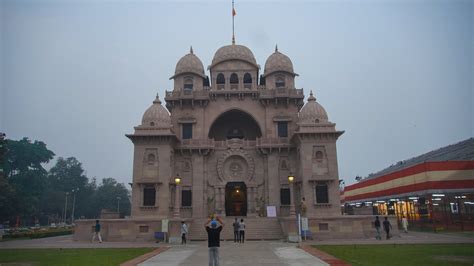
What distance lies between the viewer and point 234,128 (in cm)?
4616

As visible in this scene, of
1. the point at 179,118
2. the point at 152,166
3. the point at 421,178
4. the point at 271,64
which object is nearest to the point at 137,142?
the point at 152,166

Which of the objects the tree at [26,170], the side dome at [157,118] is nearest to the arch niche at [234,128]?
the side dome at [157,118]

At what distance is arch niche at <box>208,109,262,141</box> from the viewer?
149 ft

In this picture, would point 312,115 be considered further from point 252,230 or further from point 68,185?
point 68,185

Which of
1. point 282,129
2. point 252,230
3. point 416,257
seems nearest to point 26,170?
point 282,129

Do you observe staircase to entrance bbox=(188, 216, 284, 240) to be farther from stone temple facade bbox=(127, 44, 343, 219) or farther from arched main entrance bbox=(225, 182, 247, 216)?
arched main entrance bbox=(225, 182, 247, 216)

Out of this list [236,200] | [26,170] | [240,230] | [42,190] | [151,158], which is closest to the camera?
[240,230]

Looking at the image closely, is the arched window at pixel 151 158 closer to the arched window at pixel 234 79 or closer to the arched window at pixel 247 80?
the arched window at pixel 234 79

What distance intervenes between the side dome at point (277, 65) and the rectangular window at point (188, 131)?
1057 cm

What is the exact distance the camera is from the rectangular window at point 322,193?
36.7 meters

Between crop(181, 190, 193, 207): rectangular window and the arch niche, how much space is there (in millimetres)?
7964

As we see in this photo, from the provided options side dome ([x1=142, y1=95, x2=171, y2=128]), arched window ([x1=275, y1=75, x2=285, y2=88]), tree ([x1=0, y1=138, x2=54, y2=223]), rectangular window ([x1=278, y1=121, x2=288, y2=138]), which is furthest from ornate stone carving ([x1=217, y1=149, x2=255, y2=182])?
tree ([x1=0, y1=138, x2=54, y2=223])

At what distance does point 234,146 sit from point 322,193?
34.9ft

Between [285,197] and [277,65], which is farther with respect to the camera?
[277,65]
